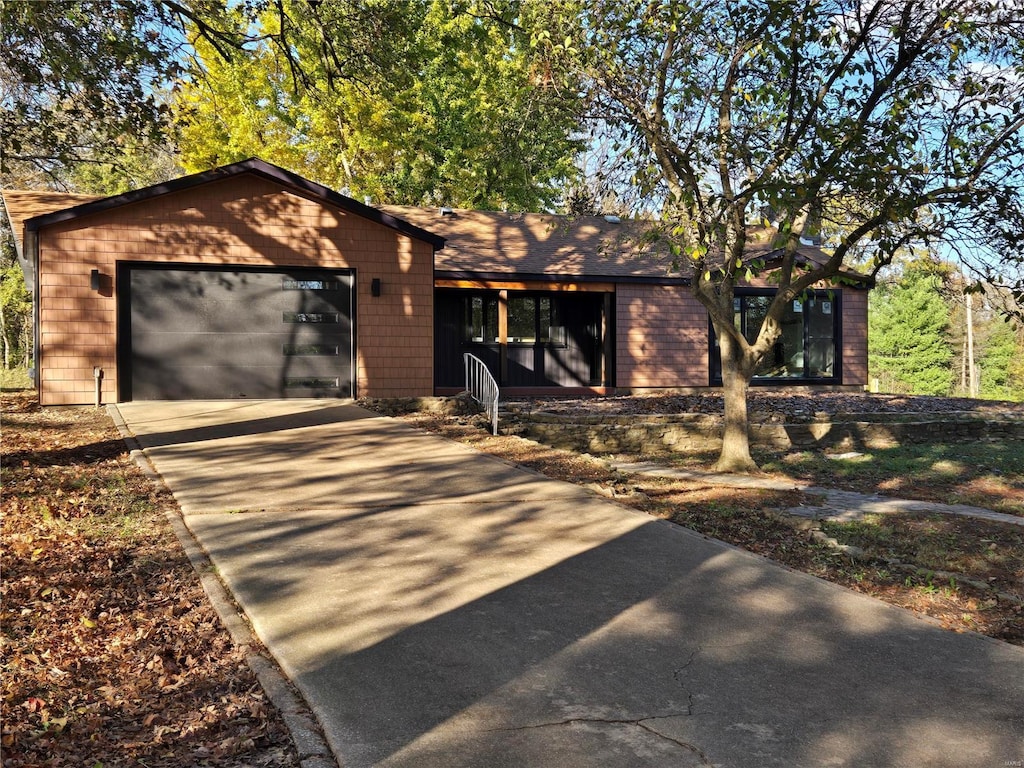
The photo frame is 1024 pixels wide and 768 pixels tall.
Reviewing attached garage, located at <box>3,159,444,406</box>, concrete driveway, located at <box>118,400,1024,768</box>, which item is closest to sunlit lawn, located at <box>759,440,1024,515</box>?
concrete driveway, located at <box>118,400,1024,768</box>

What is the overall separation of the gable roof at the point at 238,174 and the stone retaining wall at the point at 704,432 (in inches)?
171

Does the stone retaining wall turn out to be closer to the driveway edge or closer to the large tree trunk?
the large tree trunk

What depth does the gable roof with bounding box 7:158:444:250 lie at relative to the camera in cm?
1444

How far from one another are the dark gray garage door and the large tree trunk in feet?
24.5

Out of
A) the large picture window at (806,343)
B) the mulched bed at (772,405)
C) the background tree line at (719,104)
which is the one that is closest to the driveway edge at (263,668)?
the background tree line at (719,104)

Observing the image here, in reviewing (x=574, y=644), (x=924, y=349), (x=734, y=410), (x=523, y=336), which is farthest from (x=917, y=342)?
(x=574, y=644)

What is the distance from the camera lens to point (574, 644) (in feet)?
14.4

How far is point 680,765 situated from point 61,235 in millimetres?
14645

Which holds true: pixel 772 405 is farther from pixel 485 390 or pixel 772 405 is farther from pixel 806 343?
pixel 485 390

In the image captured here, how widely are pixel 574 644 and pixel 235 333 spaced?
12774 millimetres

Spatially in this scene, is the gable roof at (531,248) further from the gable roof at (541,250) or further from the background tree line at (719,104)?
the background tree line at (719,104)

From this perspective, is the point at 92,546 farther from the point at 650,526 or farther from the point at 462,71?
the point at 462,71

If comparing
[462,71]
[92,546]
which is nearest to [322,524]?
[92,546]

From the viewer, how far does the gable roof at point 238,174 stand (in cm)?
1444
